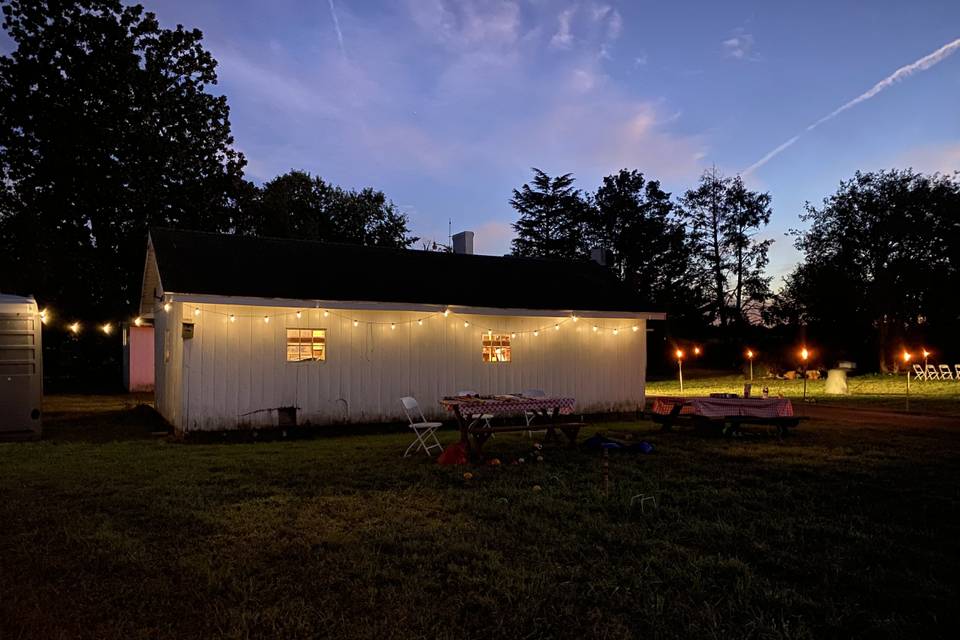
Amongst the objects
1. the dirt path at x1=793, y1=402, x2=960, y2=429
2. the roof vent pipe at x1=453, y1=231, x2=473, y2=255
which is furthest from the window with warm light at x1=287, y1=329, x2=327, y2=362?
the dirt path at x1=793, y1=402, x2=960, y2=429

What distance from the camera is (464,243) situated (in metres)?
18.3

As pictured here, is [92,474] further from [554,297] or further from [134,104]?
[134,104]

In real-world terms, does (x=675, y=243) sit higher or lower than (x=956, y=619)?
higher

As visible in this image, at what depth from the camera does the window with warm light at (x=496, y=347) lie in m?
14.0

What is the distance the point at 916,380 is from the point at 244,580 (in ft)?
98.9

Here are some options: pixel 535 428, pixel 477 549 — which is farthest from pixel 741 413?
pixel 477 549

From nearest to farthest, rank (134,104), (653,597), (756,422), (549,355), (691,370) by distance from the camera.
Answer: (653,597), (756,422), (549,355), (134,104), (691,370)

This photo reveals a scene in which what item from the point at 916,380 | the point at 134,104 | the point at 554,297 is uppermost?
the point at 134,104

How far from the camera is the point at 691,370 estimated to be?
3672cm

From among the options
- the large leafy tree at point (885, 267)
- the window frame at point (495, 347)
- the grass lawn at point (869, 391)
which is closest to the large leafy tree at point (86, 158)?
the window frame at point (495, 347)

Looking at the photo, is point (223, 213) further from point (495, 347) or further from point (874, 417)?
point (874, 417)

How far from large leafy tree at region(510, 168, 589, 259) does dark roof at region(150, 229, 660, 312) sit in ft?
88.5

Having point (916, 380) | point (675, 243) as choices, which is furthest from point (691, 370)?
point (916, 380)

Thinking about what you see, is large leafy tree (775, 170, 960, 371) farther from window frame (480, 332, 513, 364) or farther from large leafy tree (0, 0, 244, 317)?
large leafy tree (0, 0, 244, 317)
